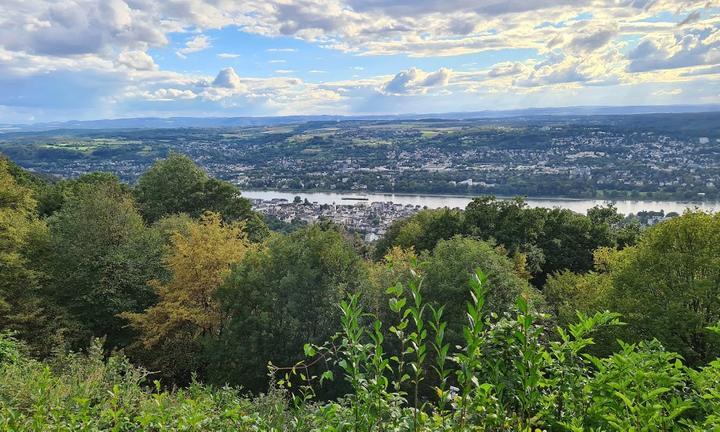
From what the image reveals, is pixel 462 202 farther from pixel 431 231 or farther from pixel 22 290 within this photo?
pixel 22 290

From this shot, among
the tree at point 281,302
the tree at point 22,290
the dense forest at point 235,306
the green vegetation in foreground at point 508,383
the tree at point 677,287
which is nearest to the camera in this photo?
the green vegetation in foreground at point 508,383

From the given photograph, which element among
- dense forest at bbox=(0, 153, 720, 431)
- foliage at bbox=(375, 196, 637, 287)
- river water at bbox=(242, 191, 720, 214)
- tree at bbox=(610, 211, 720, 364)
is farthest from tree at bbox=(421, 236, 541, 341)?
river water at bbox=(242, 191, 720, 214)

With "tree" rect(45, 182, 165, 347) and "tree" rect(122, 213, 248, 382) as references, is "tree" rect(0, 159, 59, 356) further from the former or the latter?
"tree" rect(122, 213, 248, 382)

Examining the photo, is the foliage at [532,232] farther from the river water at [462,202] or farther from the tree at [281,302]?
the river water at [462,202]

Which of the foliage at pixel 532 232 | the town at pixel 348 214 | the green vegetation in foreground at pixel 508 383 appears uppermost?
the green vegetation in foreground at pixel 508 383

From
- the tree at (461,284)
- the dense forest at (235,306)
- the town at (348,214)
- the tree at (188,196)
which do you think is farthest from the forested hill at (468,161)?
the tree at (461,284)

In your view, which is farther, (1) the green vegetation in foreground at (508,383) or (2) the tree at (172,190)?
(2) the tree at (172,190)
